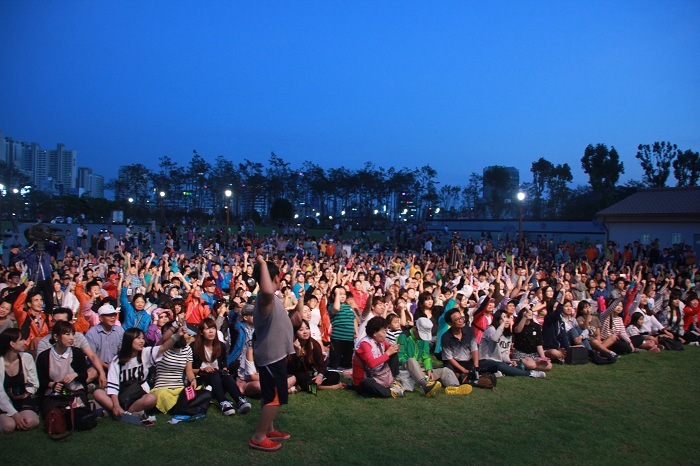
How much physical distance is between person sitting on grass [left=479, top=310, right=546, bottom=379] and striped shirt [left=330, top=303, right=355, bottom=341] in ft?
7.12

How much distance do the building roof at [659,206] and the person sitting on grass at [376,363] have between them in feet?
77.9

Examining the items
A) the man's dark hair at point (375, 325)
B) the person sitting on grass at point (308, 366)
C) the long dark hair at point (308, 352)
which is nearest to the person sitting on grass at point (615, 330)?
the man's dark hair at point (375, 325)

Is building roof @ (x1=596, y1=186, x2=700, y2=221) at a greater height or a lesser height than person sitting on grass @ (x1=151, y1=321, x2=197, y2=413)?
greater

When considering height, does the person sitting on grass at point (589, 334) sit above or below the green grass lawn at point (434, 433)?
above

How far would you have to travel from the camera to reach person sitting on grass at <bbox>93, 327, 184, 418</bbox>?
19.4 ft

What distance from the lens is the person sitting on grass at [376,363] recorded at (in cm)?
694

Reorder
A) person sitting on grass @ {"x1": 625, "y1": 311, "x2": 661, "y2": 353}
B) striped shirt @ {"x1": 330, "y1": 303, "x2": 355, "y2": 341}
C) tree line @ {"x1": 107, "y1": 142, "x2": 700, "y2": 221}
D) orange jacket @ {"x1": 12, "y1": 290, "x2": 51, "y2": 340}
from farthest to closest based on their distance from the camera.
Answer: tree line @ {"x1": 107, "y1": 142, "x2": 700, "y2": 221}, person sitting on grass @ {"x1": 625, "y1": 311, "x2": 661, "y2": 353}, striped shirt @ {"x1": 330, "y1": 303, "x2": 355, "y2": 341}, orange jacket @ {"x1": 12, "y1": 290, "x2": 51, "y2": 340}

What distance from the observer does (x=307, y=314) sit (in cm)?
801

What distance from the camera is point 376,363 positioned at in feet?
22.8

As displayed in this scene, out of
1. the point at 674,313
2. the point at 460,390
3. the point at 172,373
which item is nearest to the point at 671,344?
the point at 674,313

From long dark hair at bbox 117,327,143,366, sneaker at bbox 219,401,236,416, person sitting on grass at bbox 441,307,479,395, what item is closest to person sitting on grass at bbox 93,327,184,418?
long dark hair at bbox 117,327,143,366

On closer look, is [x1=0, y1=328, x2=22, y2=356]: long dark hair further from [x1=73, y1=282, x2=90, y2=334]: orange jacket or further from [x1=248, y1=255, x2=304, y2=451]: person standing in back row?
[x1=248, y1=255, x2=304, y2=451]: person standing in back row

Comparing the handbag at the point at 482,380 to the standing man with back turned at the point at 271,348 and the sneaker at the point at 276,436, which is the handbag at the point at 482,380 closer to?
the sneaker at the point at 276,436

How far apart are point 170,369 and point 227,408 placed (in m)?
0.84
